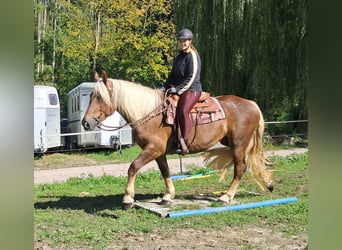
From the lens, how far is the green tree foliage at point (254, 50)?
263cm

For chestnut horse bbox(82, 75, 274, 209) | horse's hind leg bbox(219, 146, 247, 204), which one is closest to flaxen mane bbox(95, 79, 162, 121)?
chestnut horse bbox(82, 75, 274, 209)

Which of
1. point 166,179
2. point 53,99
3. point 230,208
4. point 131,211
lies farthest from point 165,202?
point 53,99

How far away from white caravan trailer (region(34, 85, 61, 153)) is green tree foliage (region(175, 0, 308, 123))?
0.97m

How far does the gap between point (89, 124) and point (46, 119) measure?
38cm

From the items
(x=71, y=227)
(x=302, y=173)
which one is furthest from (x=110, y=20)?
(x=302, y=173)

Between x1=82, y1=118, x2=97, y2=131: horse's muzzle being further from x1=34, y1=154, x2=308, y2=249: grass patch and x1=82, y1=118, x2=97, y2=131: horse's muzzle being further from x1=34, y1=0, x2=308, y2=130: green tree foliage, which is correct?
x1=34, y1=154, x2=308, y2=249: grass patch

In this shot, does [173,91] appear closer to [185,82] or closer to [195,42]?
[185,82]

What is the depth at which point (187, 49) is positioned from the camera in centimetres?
241

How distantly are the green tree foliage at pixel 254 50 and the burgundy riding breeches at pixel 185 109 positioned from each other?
0.76 feet

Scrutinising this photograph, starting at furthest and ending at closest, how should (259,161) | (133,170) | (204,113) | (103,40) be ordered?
(259,161) → (204,113) → (133,170) → (103,40)

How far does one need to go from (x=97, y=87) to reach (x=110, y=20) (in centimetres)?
39

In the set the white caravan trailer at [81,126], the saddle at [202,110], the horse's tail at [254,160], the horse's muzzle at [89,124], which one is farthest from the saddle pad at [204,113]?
the horse's muzzle at [89,124]

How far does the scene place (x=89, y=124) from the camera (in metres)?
2.32
